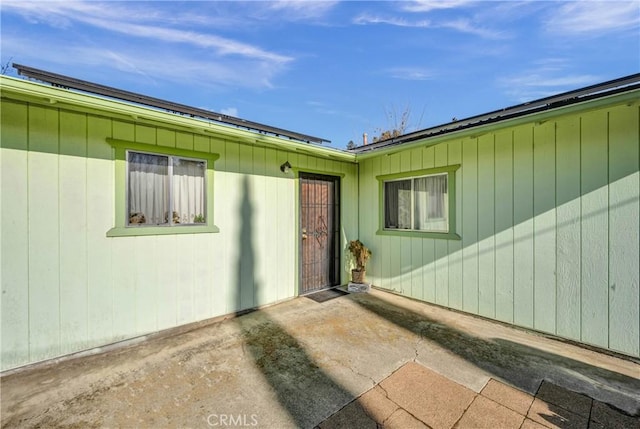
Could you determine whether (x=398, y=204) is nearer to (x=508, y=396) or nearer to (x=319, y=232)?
(x=319, y=232)

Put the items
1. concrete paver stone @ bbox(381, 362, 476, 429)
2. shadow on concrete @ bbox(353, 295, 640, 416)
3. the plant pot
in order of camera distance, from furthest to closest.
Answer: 1. the plant pot
2. shadow on concrete @ bbox(353, 295, 640, 416)
3. concrete paver stone @ bbox(381, 362, 476, 429)

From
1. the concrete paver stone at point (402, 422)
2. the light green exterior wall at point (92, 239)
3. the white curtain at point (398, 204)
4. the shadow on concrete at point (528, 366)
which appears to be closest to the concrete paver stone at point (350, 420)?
the concrete paver stone at point (402, 422)

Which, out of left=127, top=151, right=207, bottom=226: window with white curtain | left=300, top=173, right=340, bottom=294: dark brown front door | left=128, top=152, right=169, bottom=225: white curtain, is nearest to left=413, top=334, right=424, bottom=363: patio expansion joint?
left=300, top=173, right=340, bottom=294: dark brown front door

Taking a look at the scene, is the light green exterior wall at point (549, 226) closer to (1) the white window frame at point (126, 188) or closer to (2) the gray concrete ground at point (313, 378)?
(2) the gray concrete ground at point (313, 378)

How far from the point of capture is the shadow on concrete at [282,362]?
195 centimetres

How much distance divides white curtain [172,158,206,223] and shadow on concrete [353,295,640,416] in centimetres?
321

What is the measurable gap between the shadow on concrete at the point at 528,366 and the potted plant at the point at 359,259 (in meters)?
1.66

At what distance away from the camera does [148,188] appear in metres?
3.06

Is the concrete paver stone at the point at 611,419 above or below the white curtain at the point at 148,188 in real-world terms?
below

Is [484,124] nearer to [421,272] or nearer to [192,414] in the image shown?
[421,272]

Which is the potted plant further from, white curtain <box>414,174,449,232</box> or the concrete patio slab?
the concrete patio slab

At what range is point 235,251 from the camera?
12.3 feet

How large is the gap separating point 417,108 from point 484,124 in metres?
8.03

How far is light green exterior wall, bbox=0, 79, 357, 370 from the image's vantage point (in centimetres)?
238
